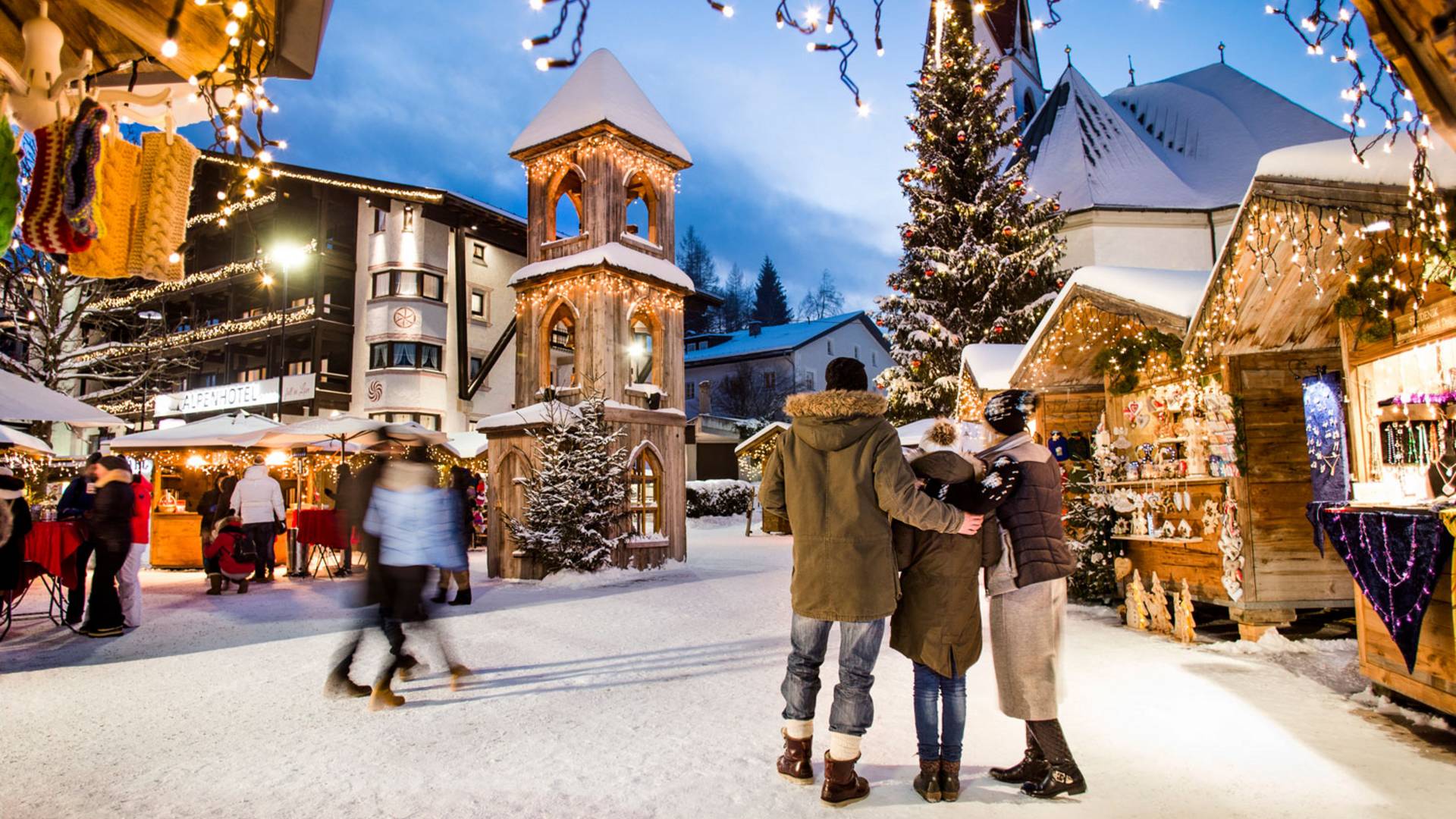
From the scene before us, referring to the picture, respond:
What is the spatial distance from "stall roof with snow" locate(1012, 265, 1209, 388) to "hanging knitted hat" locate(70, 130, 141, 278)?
328 inches

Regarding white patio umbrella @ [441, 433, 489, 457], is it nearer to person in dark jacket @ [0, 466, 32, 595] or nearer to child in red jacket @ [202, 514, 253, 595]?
child in red jacket @ [202, 514, 253, 595]

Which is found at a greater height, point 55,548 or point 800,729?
point 55,548

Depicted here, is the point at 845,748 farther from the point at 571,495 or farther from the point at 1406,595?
the point at 571,495

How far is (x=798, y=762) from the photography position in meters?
4.05

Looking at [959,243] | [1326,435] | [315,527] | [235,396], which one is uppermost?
[959,243]

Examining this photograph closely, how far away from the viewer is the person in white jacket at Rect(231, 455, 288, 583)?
12.1 m

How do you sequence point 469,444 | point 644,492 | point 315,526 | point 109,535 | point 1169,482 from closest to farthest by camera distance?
point 109,535
point 1169,482
point 315,526
point 644,492
point 469,444

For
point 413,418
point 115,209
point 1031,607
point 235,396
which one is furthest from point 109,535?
point 235,396

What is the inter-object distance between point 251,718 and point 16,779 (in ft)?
4.19

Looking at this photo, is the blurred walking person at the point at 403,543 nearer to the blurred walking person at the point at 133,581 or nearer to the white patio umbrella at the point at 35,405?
the blurred walking person at the point at 133,581

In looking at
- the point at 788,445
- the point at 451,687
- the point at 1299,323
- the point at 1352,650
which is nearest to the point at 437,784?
the point at 451,687

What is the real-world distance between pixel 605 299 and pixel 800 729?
39.8ft

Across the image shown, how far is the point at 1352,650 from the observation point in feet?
23.1

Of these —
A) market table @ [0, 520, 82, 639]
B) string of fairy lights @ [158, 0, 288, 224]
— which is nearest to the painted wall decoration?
string of fairy lights @ [158, 0, 288, 224]
